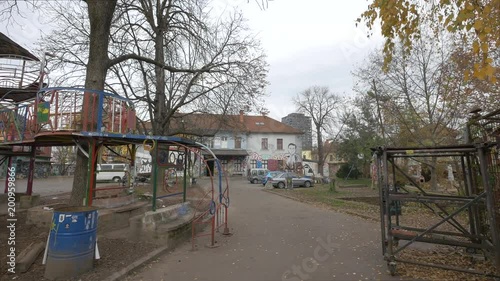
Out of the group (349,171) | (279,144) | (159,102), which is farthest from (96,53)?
(279,144)

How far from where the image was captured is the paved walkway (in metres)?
5.10

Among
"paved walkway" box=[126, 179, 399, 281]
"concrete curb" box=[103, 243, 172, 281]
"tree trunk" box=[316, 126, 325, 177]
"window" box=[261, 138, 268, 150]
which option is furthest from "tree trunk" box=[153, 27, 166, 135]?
"tree trunk" box=[316, 126, 325, 177]

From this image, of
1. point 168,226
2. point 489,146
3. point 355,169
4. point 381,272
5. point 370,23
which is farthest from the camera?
point 355,169

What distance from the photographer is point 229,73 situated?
1434 cm

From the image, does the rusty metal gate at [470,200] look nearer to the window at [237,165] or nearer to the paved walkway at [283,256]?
the paved walkway at [283,256]

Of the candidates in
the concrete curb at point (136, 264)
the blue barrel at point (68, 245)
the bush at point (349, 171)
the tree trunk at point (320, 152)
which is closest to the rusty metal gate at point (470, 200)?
the concrete curb at point (136, 264)

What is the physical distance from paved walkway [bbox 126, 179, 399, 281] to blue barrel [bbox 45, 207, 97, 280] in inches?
34.9

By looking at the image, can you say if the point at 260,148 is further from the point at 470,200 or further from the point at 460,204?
the point at 470,200

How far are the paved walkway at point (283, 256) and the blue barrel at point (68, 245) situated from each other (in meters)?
0.89

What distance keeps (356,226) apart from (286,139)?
3910 centimetres

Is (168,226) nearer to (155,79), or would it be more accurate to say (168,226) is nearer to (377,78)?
(155,79)

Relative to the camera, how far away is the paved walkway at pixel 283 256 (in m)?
5.10

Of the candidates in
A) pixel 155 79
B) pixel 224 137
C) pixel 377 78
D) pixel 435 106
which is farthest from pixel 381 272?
pixel 224 137

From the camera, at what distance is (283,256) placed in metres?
6.19
